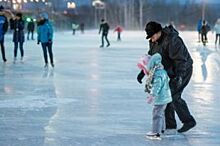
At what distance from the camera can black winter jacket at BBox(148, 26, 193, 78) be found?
6.09 meters

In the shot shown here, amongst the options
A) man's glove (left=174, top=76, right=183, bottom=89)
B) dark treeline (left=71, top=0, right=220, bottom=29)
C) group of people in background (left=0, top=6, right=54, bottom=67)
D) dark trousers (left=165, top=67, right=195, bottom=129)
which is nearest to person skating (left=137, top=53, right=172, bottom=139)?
man's glove (left=174, top=76, right=183, bottom=89)

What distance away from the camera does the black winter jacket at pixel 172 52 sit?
609 cm

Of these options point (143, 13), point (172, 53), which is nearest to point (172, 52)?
point (172, 53)

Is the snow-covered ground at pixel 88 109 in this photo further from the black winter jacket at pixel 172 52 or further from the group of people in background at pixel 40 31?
the group of people in background at pixel 40 31

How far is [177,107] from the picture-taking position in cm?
643

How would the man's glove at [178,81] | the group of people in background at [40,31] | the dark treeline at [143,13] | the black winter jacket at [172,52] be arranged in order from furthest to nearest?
1. the dark treeline at [143,13]
2. the group of people in background at [40,31]
3. the man's glove at [178,81]
4. the black winter jacket at [172,52]

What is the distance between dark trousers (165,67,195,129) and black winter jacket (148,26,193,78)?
5.7 inches

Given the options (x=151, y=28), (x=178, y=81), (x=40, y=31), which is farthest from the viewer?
(x=40, y=31)

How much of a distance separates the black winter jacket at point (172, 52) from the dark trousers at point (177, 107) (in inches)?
5.7

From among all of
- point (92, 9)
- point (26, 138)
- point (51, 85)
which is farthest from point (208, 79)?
point (92, 9)

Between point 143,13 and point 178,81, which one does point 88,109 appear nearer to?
point 178,81

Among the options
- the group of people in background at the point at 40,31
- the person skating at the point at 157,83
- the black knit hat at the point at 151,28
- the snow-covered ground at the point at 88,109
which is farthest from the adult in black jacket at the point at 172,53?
the group of people in background at the point at 40,31

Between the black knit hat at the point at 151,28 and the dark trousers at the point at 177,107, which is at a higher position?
the black knit hat at the point at 151,28

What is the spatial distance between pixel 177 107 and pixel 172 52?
706 millimetres
